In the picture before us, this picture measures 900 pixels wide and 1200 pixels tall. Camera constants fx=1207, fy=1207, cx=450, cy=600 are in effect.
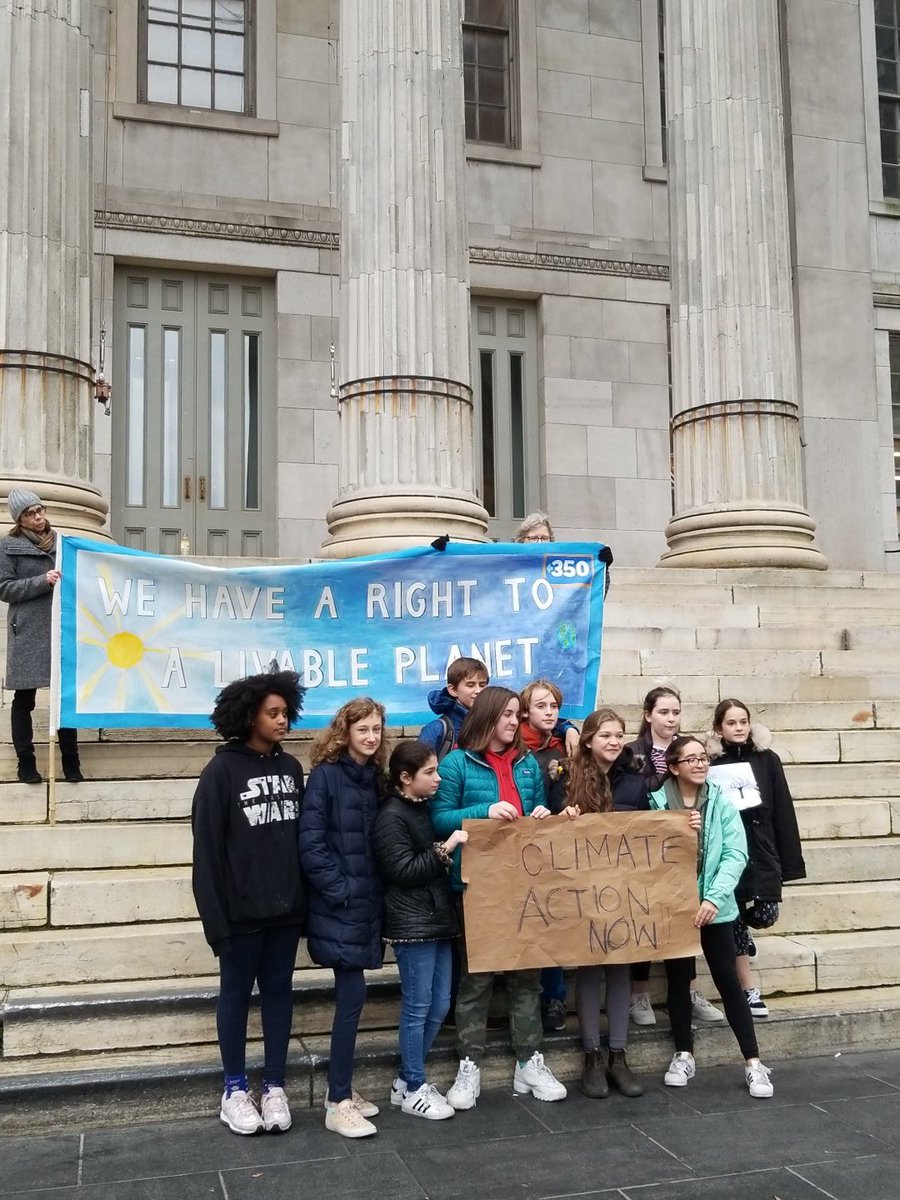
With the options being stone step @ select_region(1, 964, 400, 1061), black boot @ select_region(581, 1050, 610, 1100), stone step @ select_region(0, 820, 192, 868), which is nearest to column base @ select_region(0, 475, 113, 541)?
stone step @ select_region(0, 820, 192, 868)

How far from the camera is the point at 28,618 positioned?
25.4 ft

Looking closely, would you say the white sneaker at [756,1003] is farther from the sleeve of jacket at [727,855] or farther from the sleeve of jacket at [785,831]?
the sleeve of jacket at [727,855]

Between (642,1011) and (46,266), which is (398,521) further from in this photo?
(642,1011)

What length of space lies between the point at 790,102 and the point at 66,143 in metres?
11.5

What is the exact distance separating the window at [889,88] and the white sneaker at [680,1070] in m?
16.1

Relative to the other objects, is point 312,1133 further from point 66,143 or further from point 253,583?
point 66,143

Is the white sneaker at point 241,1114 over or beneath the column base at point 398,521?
beneath

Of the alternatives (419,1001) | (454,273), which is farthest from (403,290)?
(419,1001)

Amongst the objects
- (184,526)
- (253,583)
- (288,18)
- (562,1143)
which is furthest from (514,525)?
(562,1143)

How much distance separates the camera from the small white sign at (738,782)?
21.6 ft

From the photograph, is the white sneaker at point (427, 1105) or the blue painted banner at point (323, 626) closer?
the white sneaker at point (427, 1105)

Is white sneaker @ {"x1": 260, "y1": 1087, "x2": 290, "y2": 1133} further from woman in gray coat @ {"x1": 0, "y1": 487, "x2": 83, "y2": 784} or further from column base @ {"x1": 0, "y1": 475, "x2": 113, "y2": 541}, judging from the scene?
column base @ {"x1": 0, "y1": 475, "x2": 113, "y2": 541}

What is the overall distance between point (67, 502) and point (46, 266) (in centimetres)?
208

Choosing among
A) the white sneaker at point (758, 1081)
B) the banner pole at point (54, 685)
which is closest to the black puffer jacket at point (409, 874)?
the white sneaker at point (758, 1081)
